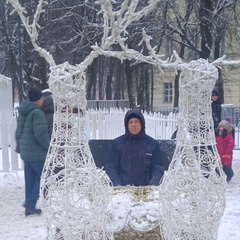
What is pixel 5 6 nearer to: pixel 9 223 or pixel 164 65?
pixel 9 223

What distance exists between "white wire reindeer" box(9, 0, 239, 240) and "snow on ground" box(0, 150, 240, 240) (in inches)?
72.2

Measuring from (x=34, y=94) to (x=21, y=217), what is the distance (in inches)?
64.7

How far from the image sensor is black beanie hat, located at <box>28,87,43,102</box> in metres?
7.14

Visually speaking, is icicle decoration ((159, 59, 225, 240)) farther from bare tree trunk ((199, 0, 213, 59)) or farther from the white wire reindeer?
bare tree trunk ((199, 0, 213, 59))

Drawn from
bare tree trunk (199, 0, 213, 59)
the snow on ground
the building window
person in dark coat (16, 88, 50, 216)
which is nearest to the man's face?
the snow on ground

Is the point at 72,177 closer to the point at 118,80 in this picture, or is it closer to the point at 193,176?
the point at 193,176

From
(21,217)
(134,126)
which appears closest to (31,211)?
(21,217)

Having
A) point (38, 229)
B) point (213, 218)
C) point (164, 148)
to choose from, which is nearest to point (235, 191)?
point (164, 148)

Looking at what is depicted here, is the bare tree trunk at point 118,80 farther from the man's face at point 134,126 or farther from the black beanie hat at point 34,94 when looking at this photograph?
the man's face at point 134,126

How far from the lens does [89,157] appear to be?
14.4 feet

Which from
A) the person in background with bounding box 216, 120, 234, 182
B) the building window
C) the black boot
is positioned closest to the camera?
the black boot

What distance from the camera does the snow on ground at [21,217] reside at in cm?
637

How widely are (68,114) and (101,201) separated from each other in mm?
742

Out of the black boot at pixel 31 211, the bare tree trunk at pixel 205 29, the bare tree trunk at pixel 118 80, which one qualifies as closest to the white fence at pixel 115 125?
the black boot at pixel 31 211
